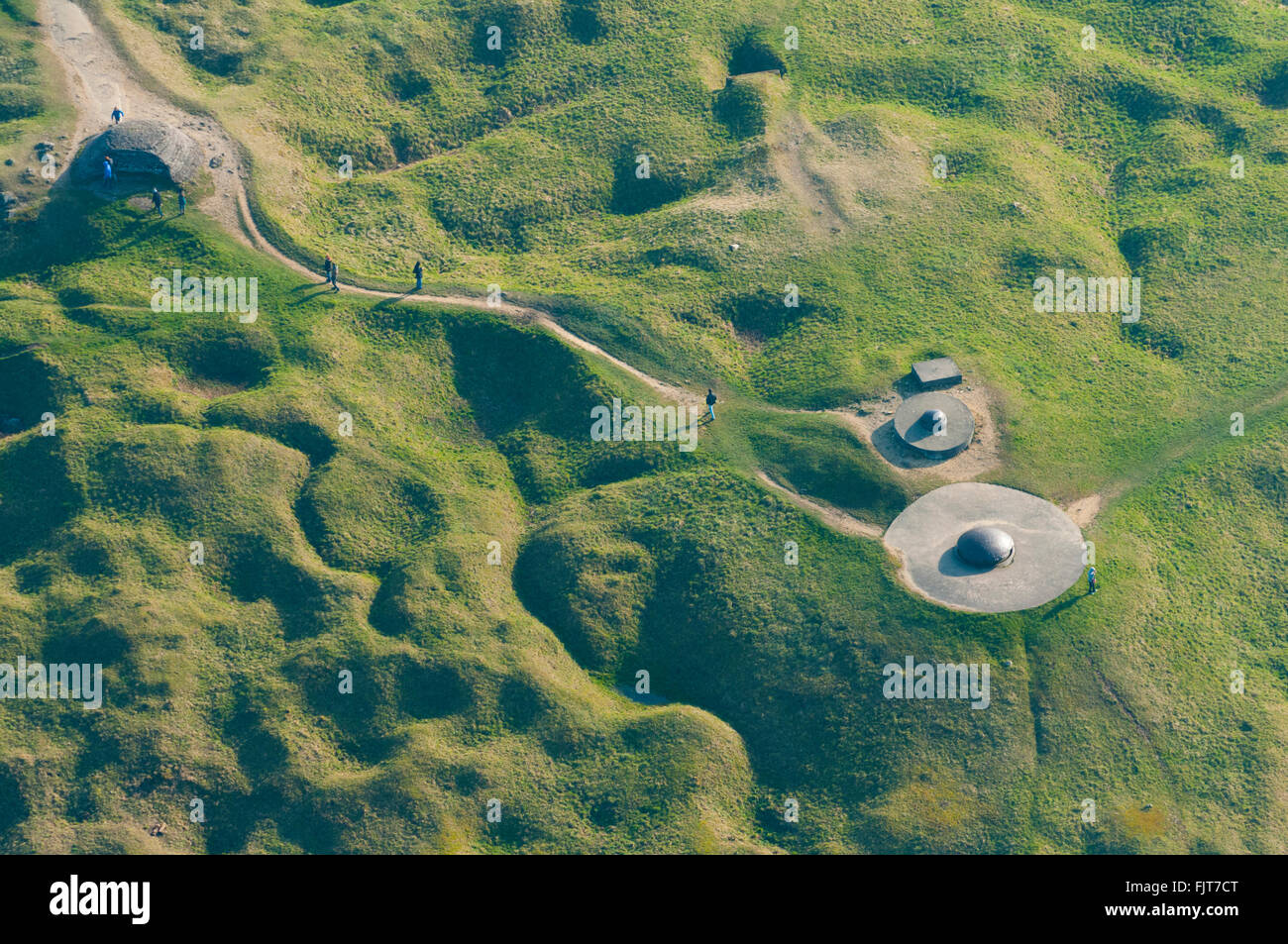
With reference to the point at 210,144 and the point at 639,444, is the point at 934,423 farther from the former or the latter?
the point at 210,144

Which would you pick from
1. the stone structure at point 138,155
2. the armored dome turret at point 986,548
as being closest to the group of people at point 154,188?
the stone structure at point 138,155

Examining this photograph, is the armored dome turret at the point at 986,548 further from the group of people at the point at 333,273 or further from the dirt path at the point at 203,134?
the group of people at the point at 333,273

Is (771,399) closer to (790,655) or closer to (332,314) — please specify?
(790,655)

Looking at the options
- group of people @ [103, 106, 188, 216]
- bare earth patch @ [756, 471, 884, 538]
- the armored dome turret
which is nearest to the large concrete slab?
bare earth patch @ [756, 471, 884, 538]

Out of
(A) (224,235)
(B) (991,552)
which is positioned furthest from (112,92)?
(B) (991,552)

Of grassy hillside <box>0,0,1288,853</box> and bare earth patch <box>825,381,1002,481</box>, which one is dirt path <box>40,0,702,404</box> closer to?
grassy hillside <box>0,0,1288,853</box>
